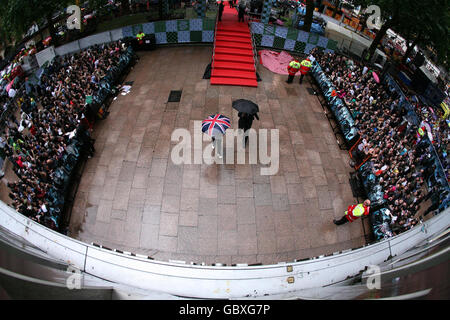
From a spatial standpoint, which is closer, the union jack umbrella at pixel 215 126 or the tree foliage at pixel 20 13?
the union jack umbrella at pixel 215 126

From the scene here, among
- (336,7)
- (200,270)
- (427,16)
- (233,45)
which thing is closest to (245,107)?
(200,270)

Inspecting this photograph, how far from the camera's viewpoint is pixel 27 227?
7105 millimetres

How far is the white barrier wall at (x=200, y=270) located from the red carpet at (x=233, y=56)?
1153cm

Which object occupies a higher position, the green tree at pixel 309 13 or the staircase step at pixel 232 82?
the green tree at pixel 309 13

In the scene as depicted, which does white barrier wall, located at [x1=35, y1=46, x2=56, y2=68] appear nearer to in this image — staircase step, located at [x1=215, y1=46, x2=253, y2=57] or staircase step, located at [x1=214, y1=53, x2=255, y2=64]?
staircase step, located at [x1=214, y1=53, x2=255, y2=64]

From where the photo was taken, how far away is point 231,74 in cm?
1580

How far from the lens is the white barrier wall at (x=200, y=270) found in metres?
6.37

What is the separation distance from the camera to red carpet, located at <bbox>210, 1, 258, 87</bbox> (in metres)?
15.7

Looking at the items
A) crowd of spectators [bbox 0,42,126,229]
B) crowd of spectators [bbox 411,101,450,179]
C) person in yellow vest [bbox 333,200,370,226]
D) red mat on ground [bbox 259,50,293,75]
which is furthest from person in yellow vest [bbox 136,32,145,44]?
crowd of spectators [bbox 411,101,450,179]

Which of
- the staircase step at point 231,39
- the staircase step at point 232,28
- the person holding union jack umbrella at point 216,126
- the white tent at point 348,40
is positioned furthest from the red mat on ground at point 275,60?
the person holding union jack umbrella at point 216,126

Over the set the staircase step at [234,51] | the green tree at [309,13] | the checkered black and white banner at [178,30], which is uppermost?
the green tree at [309,13]

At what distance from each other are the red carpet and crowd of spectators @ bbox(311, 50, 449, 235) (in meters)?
4.89

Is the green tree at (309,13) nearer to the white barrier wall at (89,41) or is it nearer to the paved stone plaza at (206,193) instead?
the paved stone plaza at (206,193)

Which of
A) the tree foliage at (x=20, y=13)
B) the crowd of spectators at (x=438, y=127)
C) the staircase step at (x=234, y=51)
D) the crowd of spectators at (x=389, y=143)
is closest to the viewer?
the crowd of spectators at (x=389, y=143)
